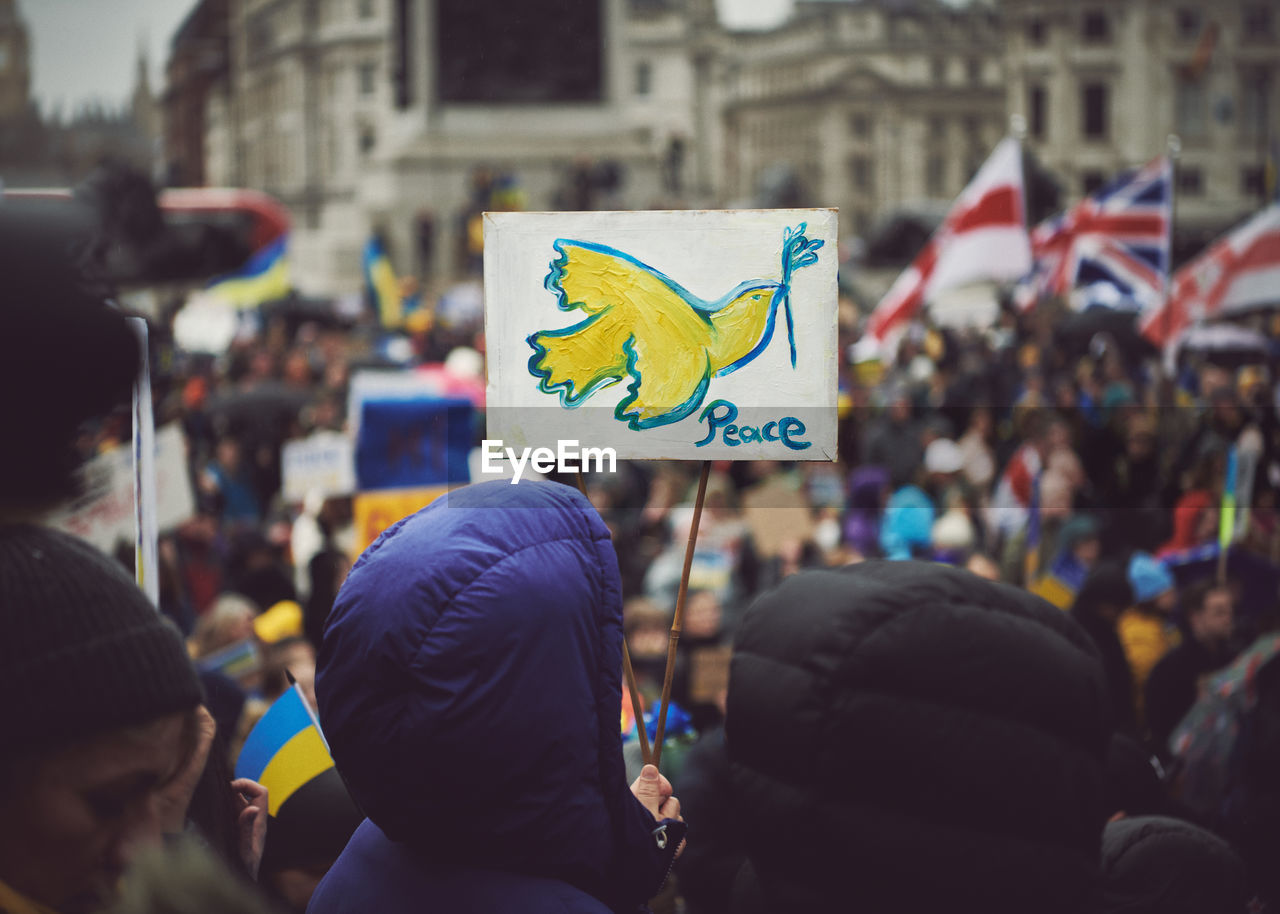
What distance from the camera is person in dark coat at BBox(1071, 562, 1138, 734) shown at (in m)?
4.62

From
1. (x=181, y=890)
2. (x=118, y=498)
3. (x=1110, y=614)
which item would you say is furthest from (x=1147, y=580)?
(x=181, y=890)

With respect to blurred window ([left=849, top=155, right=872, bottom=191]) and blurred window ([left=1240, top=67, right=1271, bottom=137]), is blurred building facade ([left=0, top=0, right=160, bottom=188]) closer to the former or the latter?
blurred window ([left=1240, top=67, right=1271, bottom=137])

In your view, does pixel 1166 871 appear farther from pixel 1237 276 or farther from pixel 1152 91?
pixel 1152 91

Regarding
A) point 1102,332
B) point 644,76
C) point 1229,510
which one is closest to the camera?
point 1229,510

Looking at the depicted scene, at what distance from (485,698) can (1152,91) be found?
194 feet

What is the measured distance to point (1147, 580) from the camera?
533 centimetres

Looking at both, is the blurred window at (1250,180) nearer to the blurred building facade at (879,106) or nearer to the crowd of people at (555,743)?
the blurred building facade at (879,106)

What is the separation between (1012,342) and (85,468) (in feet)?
54.9

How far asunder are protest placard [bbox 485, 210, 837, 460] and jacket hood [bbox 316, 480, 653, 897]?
0.50m

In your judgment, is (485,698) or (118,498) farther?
(118,498)

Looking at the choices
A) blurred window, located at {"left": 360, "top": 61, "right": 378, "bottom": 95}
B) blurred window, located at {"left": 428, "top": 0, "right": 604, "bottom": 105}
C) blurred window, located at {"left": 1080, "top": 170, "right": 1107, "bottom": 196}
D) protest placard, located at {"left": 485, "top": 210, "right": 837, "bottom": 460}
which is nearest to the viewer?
protest placard, located at {"left": 485, "top": 210, "right": 837, "bottom": 460}

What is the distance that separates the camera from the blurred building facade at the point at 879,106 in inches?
3159

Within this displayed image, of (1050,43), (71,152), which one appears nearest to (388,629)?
(71,152)

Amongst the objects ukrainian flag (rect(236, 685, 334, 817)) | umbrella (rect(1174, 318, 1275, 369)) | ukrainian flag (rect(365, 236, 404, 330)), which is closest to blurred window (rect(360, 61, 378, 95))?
ukrainian flag (rect(365, 236, 404, 330))
